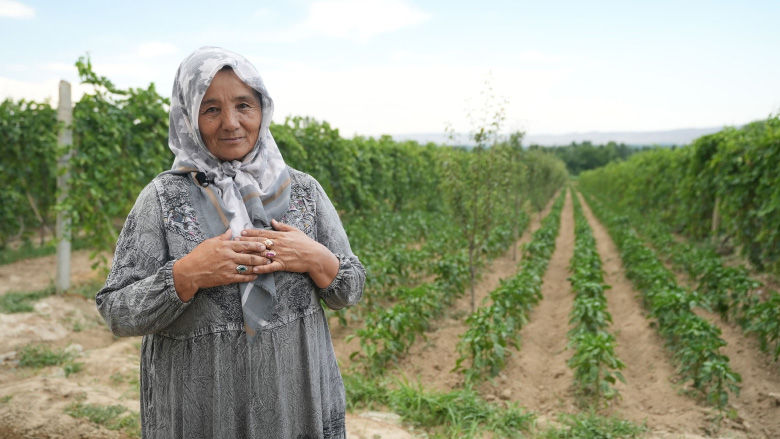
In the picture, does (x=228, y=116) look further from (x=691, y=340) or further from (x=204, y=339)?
(x=691, y=340)

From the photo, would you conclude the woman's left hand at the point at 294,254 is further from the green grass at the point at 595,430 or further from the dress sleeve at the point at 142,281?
the green grass at the point at 595,430

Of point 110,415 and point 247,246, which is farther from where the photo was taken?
point 110,415

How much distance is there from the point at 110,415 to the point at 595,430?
371 cm

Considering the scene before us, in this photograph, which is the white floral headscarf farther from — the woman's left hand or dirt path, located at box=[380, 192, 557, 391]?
dirt path, located at box=[380, 192, 557, 391]

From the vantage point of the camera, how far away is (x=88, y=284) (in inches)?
287

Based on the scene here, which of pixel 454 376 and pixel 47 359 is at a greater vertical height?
pixel 47 359

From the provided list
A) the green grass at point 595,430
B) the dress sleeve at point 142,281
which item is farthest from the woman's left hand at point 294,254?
the green grass at point 595,430

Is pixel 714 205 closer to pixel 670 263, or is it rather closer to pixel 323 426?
pixel 670 263

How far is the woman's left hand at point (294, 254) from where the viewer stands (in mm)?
1317

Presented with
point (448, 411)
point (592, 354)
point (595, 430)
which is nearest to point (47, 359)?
point (448, 411)

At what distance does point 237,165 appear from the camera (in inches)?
56.6

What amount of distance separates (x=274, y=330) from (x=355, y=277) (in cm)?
29

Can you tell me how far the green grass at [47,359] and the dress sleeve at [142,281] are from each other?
4245 mm

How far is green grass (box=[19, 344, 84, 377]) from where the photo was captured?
15.4 ft
